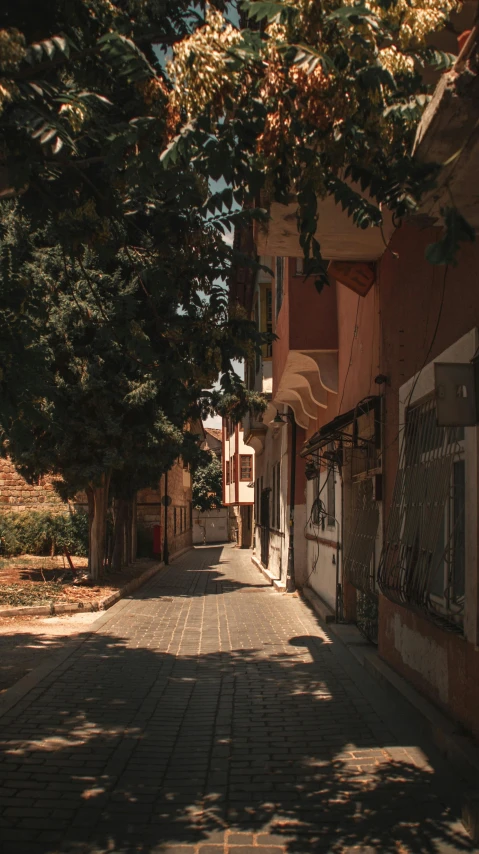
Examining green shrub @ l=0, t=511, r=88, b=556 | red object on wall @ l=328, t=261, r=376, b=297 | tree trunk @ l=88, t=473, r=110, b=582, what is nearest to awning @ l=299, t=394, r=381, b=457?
red object on wall @ l=328, t=261, r=376, b=297

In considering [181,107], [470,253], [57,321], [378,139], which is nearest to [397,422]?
[470,253]

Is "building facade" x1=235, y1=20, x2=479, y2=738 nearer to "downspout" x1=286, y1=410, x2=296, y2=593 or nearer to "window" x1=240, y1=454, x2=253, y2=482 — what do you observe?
"downspout" x1=286, y1=410, x2=296, y2=593

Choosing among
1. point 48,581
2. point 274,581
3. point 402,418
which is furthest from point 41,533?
point 402,418

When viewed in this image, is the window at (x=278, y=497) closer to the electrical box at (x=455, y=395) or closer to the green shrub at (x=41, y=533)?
the green shrub at (x=41, y=533)

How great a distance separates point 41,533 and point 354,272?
64.7ft

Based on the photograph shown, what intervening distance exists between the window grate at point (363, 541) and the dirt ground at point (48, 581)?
23.1 feet

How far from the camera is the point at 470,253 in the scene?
227 inches

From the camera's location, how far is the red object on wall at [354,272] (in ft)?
31.3

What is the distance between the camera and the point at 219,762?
5.84m

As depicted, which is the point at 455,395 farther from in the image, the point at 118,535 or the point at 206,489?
the point at 206,489

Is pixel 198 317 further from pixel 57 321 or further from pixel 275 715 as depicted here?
pixel 57 321

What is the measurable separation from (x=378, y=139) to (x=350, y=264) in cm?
484

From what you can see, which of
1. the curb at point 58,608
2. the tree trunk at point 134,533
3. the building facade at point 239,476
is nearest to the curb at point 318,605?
the curb at point 58,608

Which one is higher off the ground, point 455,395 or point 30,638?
point 455,395
